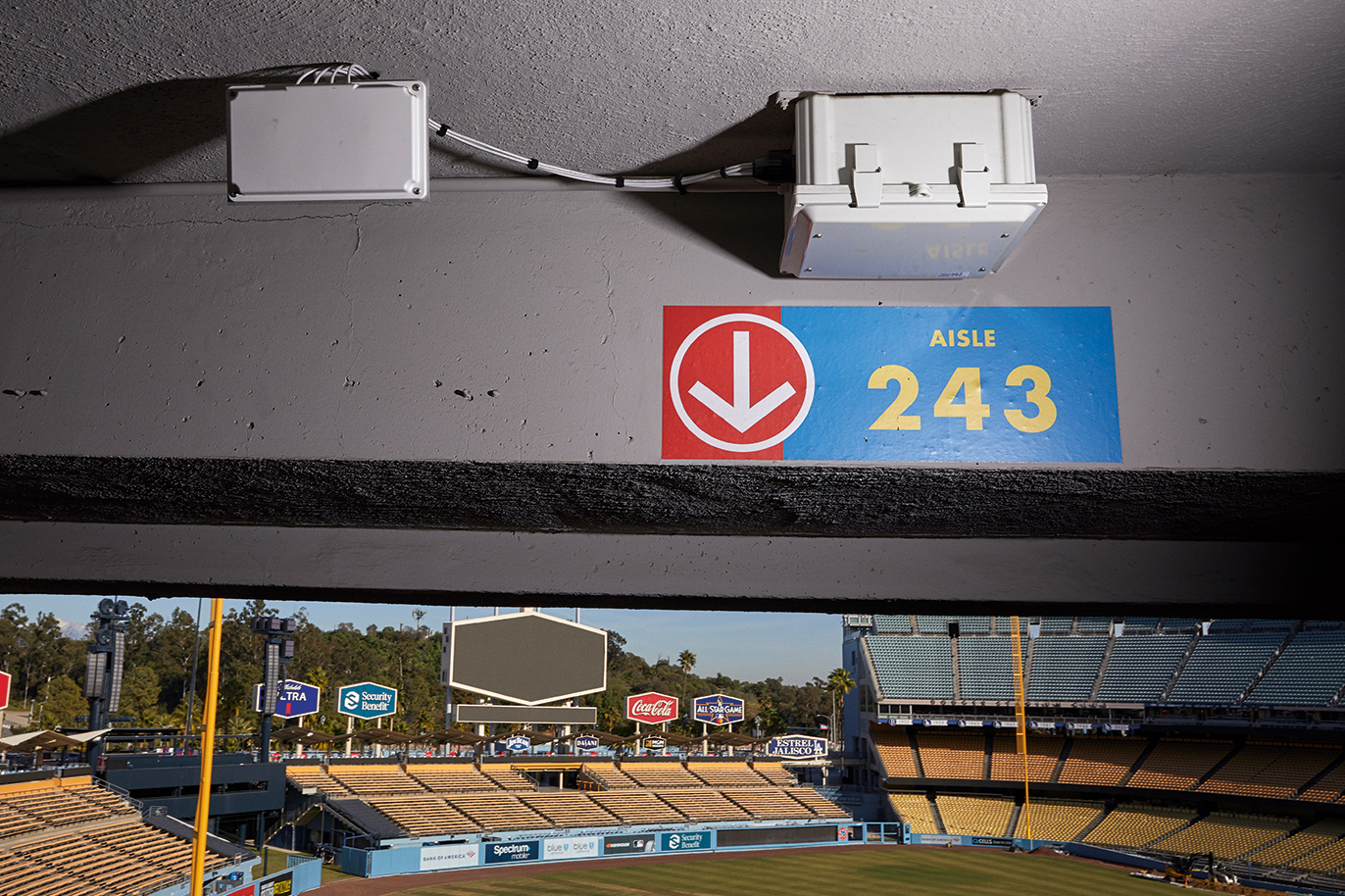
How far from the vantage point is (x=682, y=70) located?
183cm

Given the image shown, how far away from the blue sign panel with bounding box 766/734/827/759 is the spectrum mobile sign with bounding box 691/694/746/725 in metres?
1.78

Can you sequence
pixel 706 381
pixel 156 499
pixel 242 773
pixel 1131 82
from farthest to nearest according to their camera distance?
pixel 242 773 → pixel 156 499 → pixel 706 381 → pixel 1131 82

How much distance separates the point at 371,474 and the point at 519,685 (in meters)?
31.2

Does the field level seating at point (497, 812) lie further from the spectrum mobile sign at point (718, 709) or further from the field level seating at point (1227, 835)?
the field level seating at point (1227, 835)

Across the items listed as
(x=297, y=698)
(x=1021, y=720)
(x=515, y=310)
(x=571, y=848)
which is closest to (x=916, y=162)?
(x=515, y=310)

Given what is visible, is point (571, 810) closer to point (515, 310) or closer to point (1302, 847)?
point (1302, 847)

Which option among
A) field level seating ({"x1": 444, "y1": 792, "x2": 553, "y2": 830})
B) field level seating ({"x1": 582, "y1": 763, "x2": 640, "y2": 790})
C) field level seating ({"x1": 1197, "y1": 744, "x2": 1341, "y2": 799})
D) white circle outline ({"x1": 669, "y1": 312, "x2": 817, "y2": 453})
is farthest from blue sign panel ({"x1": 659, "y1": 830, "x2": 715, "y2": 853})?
white circle outline ({"x1": 669, "y1": 312, "x2": 817, "y2": 453})

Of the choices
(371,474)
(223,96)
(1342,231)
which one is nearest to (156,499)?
(371,474)

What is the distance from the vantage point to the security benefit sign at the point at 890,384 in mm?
2092

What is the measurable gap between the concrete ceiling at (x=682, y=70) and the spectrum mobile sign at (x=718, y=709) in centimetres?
3318

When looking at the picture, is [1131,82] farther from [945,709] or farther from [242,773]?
[945,709]

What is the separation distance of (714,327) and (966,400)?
62 centimetres

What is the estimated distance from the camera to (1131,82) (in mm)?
1865

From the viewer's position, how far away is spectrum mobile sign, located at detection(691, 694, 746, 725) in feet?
112
